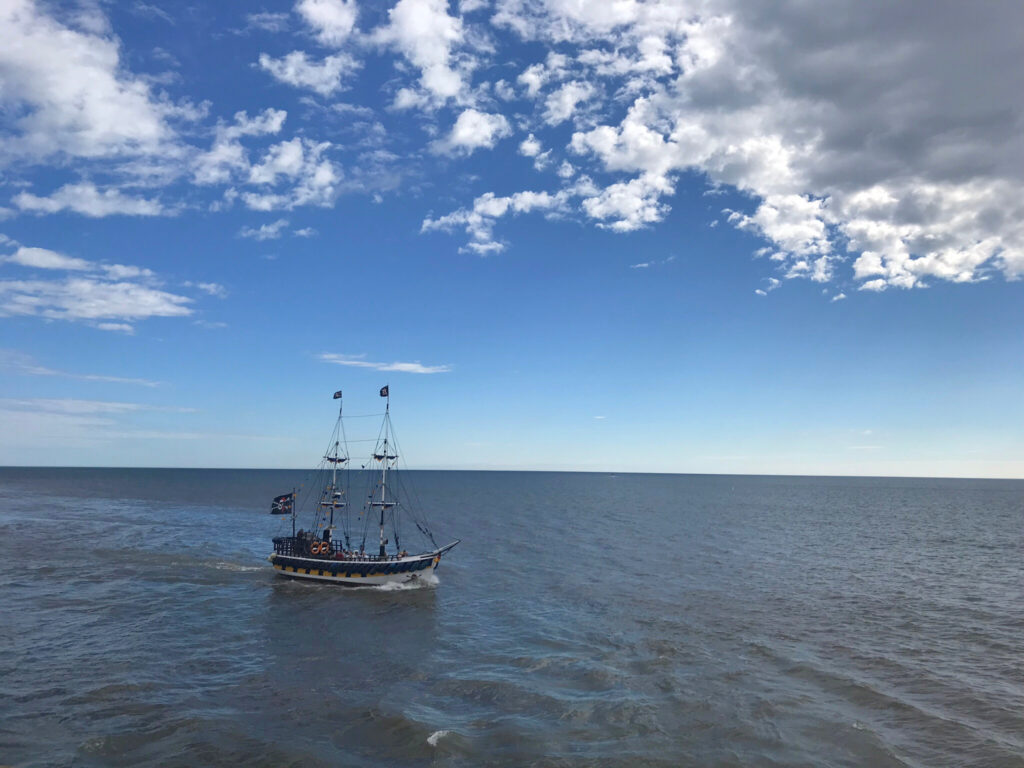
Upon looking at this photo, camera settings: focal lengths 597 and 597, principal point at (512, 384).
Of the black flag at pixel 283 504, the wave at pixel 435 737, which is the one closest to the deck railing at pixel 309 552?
the black flag at pixel 283 504

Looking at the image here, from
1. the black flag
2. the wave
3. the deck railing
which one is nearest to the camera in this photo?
the wave

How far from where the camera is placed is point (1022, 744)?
23656mm

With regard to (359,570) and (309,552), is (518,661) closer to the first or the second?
(359,570)

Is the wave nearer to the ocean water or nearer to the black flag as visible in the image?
the ocean water

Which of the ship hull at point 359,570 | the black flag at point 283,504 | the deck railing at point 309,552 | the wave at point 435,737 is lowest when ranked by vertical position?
the wave at point 435,737

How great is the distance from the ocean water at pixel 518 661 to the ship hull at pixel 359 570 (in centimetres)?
108

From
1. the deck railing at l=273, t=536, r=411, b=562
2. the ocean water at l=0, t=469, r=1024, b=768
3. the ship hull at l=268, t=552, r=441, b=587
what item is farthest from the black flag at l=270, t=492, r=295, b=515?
the ocean water at l=0, t=469, r=1024, b=768

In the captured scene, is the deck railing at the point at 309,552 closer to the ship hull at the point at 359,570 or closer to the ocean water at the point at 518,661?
the ship hull at the point at 359,570

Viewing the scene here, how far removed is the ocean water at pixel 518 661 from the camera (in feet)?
76.4

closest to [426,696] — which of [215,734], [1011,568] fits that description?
[215,734]

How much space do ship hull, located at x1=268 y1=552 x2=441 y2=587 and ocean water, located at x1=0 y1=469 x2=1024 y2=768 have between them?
3.54ft

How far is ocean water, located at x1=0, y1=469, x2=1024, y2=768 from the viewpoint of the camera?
2328cm

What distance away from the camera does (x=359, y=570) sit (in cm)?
5184

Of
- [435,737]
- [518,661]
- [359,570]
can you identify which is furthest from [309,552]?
[435,737]
